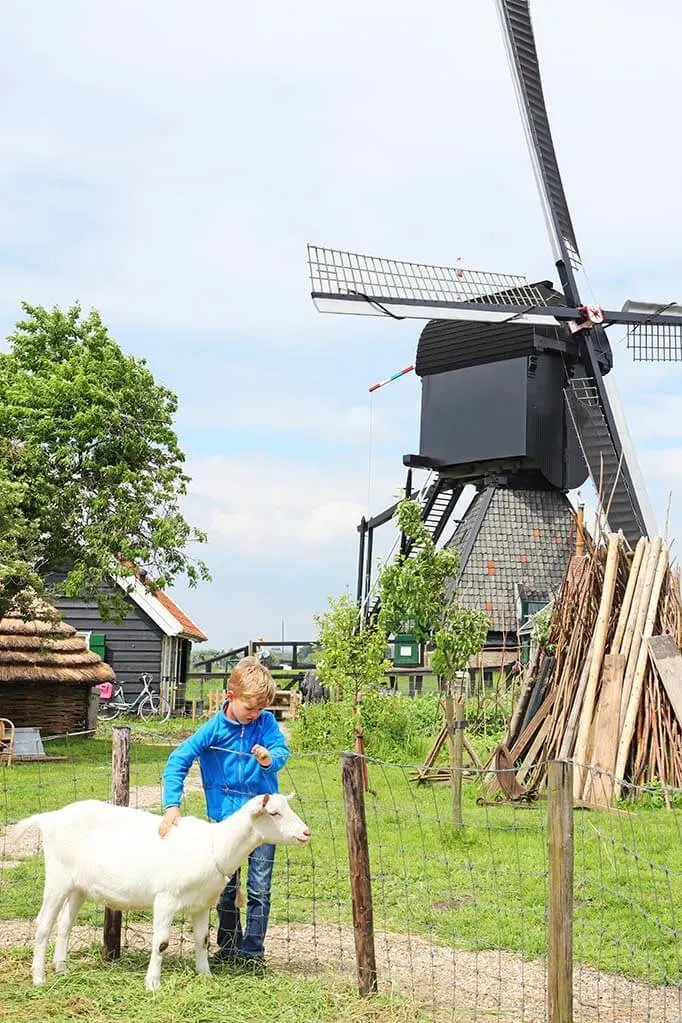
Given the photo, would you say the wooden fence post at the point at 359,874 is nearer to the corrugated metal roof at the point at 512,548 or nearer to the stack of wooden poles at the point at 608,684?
the stack of wooden poles at the point at 608,684

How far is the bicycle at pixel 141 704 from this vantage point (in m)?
25.6

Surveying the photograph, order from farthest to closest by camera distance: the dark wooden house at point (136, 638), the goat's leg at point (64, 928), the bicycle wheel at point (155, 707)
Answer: the dark wooden house at point (136, 638)
the bicycle wheel at point (155, 707)
the goat's leg at point (64, 928)

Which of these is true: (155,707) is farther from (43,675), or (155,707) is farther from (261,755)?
(261,755)

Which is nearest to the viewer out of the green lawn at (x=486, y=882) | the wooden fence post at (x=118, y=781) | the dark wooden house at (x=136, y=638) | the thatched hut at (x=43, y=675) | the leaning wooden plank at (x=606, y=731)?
the wooden fence post at (x=118, y=781)

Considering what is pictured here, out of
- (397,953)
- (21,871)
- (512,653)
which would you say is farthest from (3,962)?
(512,653)

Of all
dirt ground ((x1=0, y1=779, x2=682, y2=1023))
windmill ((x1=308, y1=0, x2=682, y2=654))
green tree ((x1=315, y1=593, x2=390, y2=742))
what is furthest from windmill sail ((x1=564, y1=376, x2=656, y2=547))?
dirt ground ((x1=0, y1=779, x2=682, y2=1023))

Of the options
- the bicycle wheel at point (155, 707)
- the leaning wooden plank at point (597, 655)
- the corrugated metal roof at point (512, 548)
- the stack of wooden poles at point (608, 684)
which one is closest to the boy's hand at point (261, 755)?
the stack of wooden poles at point (608, 684)

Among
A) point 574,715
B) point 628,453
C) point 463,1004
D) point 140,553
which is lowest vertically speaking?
point 463,1004

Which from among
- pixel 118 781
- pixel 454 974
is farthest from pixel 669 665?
pixel 118 781

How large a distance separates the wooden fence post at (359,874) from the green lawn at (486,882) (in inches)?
15.4

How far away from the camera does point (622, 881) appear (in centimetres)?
826

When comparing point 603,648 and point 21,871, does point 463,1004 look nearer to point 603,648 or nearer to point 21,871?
point 21,871

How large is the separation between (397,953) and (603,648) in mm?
6661

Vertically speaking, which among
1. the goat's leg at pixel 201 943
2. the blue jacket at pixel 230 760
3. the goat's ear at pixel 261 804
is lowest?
the goat's leg at pixel 201 943
